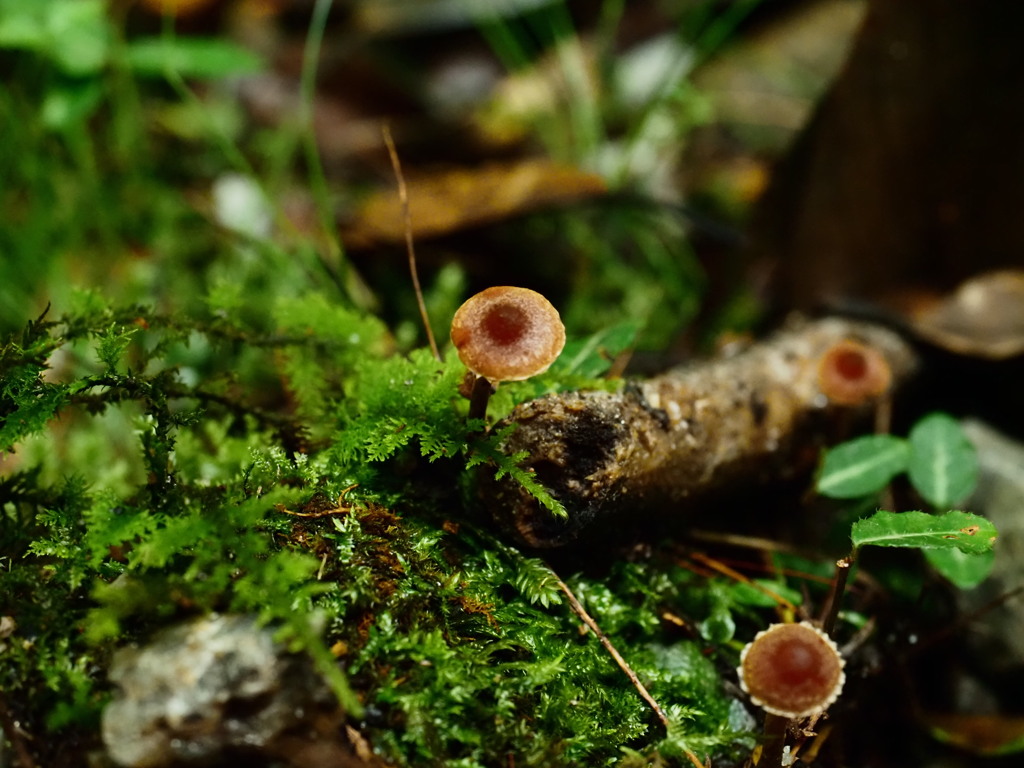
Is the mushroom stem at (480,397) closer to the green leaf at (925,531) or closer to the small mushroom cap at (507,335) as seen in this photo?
the small mushroom cap at (507,335)

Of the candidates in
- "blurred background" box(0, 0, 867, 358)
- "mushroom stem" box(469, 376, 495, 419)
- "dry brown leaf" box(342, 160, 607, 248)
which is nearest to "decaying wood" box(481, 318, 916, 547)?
"mushroom stem" box(469, 376, 495, 419)

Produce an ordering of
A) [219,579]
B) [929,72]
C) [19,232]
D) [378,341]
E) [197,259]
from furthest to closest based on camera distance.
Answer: [197,259], [19,232], [929,72], [378,341], [219,579]

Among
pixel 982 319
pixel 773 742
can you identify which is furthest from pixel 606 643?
pixel 982 319

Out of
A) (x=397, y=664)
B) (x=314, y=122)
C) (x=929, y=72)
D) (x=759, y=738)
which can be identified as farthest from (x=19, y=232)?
(x=929, y=72)

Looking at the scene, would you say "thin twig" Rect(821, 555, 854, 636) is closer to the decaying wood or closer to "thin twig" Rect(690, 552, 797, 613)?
"thin twig" Rect(690, 552, 797, 613)

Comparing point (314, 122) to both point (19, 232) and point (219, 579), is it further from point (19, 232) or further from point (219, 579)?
point (219, 579)

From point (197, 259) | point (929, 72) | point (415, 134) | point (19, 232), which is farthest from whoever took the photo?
point (415, 134)

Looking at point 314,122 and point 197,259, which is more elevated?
point 314,122
